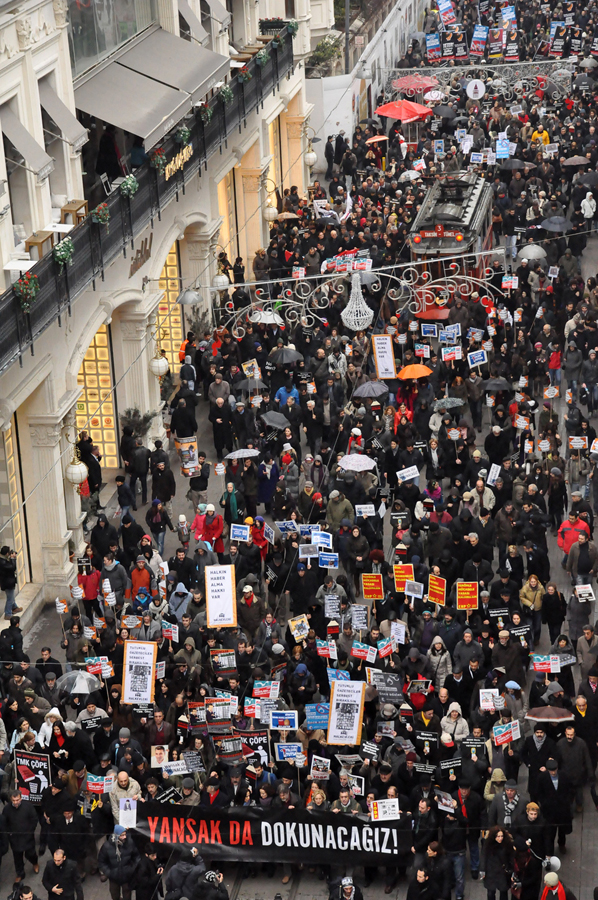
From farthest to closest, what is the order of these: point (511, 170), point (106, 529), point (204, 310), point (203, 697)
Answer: point (511, 170) < point (204, 310) < point (106, 529) < point (203, 697)

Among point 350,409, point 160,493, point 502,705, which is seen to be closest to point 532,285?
point 350,409

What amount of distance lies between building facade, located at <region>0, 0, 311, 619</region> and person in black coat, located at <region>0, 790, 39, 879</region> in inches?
224

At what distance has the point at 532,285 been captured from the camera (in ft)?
108

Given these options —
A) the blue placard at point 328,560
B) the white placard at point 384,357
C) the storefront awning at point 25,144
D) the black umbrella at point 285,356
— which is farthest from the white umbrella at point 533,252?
the blue placard at point 328,560

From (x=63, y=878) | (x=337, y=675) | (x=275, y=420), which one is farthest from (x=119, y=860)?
(x=275, y=420)

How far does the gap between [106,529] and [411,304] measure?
10655 millimetres

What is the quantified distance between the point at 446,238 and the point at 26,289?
1313 centimetres

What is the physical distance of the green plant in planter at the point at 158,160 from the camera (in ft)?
95.4

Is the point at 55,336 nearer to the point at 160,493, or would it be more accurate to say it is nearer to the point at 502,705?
the point at 160,493

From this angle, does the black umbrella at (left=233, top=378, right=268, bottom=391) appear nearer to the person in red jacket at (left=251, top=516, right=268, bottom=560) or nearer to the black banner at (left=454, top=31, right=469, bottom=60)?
the person in red jacket at (left=251, top=516, right=268, bottom=560)

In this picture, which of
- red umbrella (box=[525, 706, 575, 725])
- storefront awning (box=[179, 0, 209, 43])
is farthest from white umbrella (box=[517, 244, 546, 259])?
red umbrella (box=[525, 706, 575, 725])

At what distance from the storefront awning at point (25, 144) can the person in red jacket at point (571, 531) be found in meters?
9.32

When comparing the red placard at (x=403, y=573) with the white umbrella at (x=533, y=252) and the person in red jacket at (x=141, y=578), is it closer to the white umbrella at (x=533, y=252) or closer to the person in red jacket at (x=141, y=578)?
the person in red jacket at (x=141, y=578)

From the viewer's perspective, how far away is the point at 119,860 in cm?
1689
